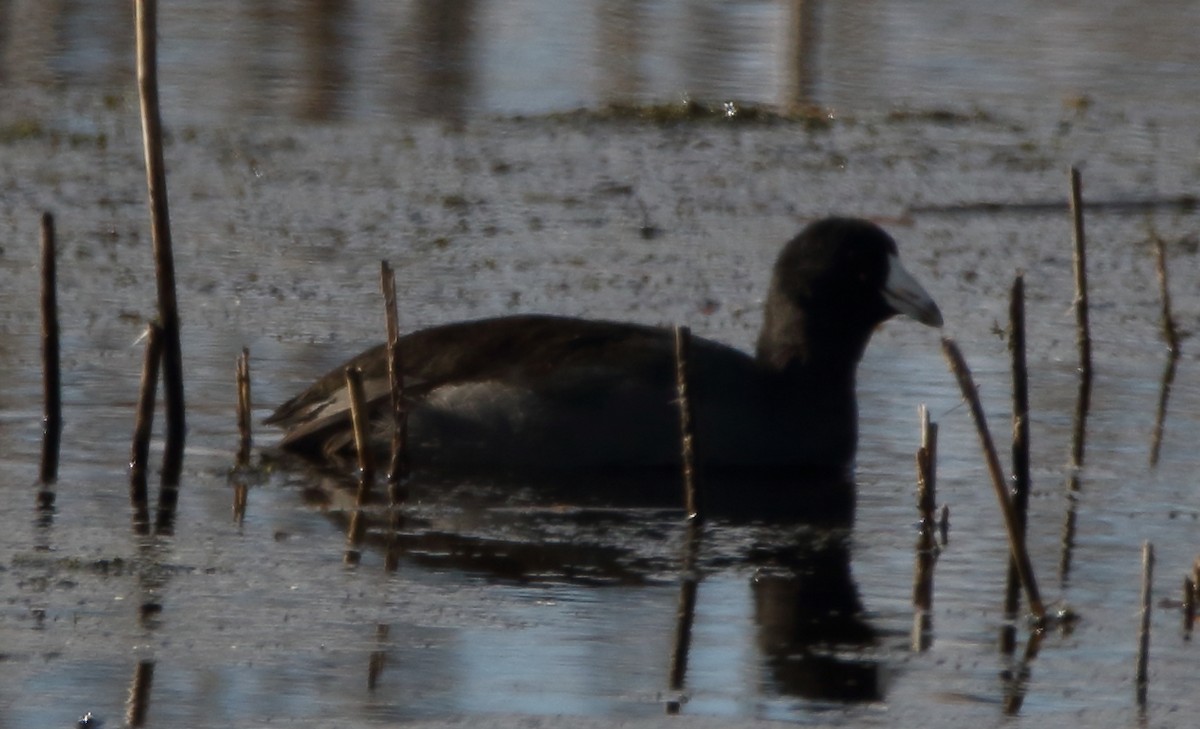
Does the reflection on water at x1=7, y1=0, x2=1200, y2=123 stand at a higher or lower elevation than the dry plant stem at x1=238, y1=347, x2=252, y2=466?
higher

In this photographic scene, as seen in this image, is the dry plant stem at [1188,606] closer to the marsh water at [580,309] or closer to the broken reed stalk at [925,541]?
the marsh water at [580,309]

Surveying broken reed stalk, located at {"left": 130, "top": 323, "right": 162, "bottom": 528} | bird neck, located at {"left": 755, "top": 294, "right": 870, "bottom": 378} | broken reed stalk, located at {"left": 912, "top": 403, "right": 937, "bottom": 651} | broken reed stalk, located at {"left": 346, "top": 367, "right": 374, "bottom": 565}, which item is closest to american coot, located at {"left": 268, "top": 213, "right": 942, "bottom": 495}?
bird neck, located at {"left": 755, "top": 294, "right": 870, "bottom": 378}

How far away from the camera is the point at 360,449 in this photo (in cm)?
787

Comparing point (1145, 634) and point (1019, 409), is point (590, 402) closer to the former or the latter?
point (1019, 409)

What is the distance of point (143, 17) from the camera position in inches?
302

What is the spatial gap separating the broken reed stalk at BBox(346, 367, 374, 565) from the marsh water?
16 centimetres

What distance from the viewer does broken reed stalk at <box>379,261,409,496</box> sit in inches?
300

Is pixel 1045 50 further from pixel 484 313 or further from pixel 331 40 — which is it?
pixel 484 313

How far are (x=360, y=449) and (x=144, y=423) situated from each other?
26.6 inches

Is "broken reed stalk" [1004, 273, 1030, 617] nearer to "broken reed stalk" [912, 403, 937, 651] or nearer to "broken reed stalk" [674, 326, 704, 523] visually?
"broken reed stalk" [912, 403, 937, 651]

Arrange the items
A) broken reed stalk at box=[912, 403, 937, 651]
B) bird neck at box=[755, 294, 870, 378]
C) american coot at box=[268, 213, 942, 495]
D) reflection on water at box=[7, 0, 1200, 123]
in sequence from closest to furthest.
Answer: broken reed stalk at box=[912, 403, 937, 651] → american coot at box=[268, 213, 942, 495] → bird neck at box=[755, 294, 870, 378] → reflection on water at box=[7, 0, 1200, 123]

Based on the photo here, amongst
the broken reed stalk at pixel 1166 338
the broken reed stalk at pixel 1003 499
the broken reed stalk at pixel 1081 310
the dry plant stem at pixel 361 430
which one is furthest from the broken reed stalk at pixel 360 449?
the broken reed stalk at pixel 1166 338

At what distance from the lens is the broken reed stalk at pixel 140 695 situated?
536cm

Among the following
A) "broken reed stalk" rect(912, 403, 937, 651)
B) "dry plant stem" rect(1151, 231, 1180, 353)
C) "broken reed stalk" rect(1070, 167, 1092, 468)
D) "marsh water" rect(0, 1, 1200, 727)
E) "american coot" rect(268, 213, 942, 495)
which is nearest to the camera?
"marsh water" rect(0, 1, 1200, 727)
